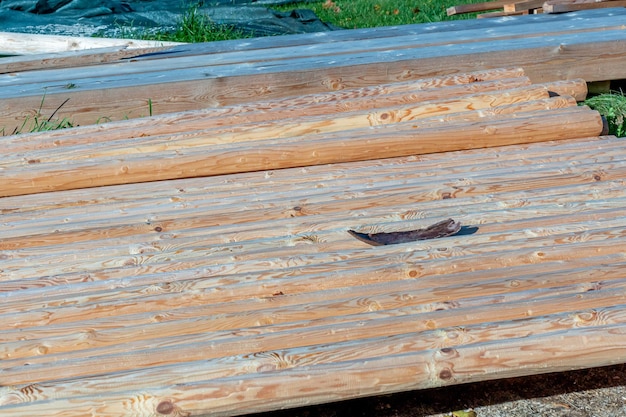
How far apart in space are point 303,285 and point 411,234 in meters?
0.59

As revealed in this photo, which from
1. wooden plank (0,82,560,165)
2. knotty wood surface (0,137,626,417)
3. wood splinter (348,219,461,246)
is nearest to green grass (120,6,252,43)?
wooden plank (0,82,560,165)

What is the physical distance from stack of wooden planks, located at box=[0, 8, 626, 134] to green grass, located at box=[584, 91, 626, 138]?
143mm

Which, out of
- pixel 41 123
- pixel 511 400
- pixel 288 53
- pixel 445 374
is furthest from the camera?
pixel 288 53

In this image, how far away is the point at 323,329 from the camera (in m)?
2.80

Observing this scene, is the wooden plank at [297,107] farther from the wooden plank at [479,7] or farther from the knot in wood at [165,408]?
the wooden plank at [479,7]

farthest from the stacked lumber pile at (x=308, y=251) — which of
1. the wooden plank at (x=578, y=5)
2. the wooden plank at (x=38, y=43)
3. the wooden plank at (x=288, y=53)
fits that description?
the wooden plank at (x=38, y=43)

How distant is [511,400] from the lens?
290 cm

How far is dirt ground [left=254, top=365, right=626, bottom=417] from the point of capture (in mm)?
2840

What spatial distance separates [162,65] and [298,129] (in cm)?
149

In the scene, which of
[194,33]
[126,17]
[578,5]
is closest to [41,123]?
[194,33]

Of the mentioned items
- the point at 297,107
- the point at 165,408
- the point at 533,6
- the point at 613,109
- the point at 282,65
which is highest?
the point at 282,65

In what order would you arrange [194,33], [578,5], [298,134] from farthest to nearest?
[194,33], [578,5], [298,134]

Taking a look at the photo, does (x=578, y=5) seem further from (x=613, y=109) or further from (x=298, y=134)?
(x=298, y=134)

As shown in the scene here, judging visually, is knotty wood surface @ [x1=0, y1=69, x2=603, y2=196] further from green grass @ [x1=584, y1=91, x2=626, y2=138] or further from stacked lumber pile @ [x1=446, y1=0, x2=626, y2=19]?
stacked lumber pile @ [x1=446, y1=0, x2=626, y2=19]
